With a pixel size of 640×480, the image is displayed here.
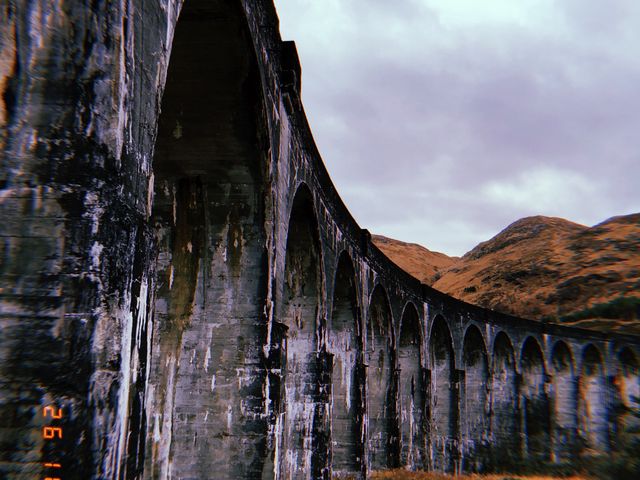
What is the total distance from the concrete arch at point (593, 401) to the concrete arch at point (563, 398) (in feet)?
1.64

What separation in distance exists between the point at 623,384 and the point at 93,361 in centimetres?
3230

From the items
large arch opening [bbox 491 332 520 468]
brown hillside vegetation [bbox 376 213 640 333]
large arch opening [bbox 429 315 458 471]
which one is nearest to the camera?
large arch opening [bbox 429 315 458 471]

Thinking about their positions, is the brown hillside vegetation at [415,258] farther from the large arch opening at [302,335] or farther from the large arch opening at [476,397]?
the large arch opening at [302,335]

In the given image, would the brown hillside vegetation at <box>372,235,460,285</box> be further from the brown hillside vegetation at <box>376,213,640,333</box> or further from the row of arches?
the row of arches

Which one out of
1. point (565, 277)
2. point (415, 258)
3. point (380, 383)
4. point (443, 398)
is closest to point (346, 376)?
point (380, 383)

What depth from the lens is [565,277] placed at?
4100 cm

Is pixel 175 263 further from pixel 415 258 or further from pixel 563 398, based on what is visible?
pixel 415 258

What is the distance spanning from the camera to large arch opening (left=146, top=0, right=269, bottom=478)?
20.1ft

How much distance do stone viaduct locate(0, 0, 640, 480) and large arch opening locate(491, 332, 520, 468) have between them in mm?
10512

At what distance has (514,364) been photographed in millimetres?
26156

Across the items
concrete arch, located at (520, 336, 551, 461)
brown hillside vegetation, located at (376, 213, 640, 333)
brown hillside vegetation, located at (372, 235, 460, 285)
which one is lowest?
concrete arch, located at (520, 336, 551, 461)

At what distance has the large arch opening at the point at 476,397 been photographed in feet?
75.0
